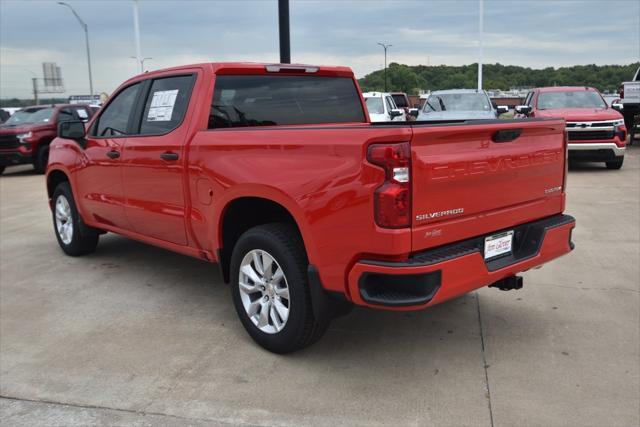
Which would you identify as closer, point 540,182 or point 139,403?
point 139,403

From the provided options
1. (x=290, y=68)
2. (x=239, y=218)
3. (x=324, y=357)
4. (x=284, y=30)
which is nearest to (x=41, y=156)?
(x=284, y=30)

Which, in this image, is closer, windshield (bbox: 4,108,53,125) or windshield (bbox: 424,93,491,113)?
windshield (bbox: 424,93,491,113)

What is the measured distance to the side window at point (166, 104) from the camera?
452 centimetres

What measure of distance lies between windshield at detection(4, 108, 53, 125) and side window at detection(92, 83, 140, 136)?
1122cm

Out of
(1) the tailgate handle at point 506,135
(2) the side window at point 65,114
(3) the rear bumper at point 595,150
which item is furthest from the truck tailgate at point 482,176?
(2) the side window at point 65,114

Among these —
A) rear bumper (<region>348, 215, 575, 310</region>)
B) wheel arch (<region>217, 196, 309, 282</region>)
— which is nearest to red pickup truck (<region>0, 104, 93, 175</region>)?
wheel arch (<region>217, 196, 309, 282</region>)

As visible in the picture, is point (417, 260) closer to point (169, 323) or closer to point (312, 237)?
point (312, 237)

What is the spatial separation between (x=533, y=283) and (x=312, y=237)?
2.73m

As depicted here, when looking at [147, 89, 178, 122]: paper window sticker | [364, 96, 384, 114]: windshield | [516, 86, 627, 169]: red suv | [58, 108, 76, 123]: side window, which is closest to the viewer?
[147, 89, 178, 122]: paper window sticker

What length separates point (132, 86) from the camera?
5250mm

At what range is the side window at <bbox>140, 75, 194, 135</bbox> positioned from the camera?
178 inches

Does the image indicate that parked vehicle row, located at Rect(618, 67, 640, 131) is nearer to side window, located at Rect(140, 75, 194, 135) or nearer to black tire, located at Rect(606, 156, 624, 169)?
black tire, located at Rect(606, 156, 624, 169)

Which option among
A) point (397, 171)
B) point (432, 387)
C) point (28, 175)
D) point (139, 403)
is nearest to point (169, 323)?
point (139, 403)

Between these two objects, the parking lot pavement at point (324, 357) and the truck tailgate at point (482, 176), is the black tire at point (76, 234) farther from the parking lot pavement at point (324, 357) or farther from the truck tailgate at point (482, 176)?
the truck tailgate at point (482, 176)
